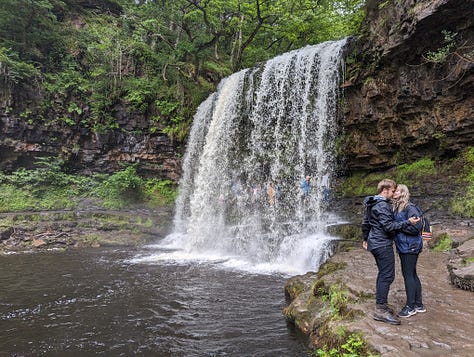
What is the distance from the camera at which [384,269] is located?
151 inches

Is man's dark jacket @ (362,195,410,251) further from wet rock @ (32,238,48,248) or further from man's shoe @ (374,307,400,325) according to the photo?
wet rock @ (32,238,48,248)

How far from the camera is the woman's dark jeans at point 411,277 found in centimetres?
379

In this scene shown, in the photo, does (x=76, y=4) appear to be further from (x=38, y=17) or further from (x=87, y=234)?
(x=87, y=234)

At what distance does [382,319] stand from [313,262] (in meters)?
5.13

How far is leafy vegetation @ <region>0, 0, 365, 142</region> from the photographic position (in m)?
16.8

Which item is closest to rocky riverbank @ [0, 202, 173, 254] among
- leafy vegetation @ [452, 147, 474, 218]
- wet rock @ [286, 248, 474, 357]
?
wet rock @ [286, 248, 474, 357]

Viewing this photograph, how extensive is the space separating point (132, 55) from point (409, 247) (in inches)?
751

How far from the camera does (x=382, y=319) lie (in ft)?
12.4

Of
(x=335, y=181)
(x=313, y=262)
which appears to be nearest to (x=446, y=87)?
(x=335, y=181)

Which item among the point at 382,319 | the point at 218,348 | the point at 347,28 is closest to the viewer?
the point at 382,319

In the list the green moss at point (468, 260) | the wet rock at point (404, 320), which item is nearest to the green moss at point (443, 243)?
the wet rock at point (404, 320)

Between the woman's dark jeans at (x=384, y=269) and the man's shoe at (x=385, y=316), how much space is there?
0.09 m

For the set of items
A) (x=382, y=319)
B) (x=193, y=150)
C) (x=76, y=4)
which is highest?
(x=76, y=4)

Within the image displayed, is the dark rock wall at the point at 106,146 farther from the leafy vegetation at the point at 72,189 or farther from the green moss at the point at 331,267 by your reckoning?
the green moss at the point at 331,267
